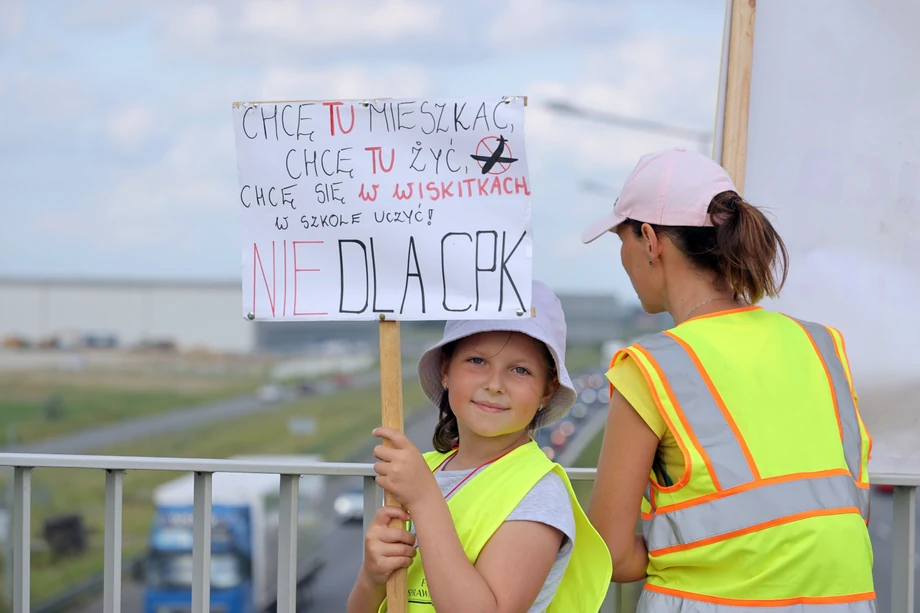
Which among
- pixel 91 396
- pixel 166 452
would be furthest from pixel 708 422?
pixel 91 396

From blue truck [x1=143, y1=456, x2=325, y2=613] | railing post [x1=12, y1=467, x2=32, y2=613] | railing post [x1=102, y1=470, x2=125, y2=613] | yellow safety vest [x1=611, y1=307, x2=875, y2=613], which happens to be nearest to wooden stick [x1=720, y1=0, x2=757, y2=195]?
yellow safety vest [x1=611, y1=307, x2=875, y2=613]

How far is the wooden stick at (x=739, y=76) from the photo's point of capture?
9.43 ft

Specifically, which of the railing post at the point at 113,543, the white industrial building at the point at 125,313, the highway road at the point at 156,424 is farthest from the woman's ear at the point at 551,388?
the white industrial building at the point at 125,313

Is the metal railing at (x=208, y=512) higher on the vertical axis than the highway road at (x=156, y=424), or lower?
higher

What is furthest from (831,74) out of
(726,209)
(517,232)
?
(517,232)

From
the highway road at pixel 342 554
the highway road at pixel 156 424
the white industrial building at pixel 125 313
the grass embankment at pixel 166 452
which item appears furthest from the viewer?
the white industrial building at pixel 125 313

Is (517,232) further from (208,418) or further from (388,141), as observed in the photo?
(208,418)

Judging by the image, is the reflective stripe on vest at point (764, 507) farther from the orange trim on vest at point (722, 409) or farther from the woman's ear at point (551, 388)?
the woman's ear at point (551, 388)

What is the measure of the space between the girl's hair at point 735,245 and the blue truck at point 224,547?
1459 cm

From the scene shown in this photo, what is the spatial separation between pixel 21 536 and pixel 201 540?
56cm

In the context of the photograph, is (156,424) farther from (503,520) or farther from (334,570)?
(503,520)

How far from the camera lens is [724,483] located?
1867 mm

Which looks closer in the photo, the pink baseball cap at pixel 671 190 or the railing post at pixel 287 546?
the pink baseball cap at pixel 671 190

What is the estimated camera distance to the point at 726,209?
2006 millimetres
